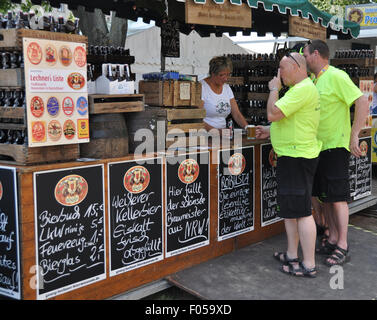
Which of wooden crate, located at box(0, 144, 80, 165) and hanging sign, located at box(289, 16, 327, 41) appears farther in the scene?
hanging sign, located at box(289, 16, 327, 41)

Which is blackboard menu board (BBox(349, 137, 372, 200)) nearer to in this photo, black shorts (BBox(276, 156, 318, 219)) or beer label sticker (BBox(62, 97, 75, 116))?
black shorts (BBox(276, 156, 318, 219))

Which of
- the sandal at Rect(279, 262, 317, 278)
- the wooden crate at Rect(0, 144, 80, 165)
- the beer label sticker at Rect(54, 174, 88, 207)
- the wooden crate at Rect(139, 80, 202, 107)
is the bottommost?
the sandal at Rect(279, 262, 317, 278)

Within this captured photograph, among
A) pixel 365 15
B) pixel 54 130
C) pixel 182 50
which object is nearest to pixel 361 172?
pixel 54 130

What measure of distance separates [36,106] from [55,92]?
18 cm

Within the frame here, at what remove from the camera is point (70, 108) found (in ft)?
11.3

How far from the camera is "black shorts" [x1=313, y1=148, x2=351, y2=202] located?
466 centimetres

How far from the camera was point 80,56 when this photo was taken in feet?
11.3

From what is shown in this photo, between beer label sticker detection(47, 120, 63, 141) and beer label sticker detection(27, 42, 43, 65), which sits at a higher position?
beer label sticker detection(27, 42, 43, 65)

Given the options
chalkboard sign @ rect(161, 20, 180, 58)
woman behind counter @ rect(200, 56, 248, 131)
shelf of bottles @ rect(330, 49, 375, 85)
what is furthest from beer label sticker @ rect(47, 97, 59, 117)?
shelf of bottles @ rect(330, 49, 375, 85)

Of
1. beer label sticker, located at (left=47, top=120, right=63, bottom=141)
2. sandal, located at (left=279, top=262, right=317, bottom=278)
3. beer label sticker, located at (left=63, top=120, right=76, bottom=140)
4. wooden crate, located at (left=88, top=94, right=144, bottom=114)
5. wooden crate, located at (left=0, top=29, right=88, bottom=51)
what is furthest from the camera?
sandal, located at (left=279, top=262, right=317, bottom=278)

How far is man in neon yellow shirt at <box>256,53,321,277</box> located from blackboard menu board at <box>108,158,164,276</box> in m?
1.10
